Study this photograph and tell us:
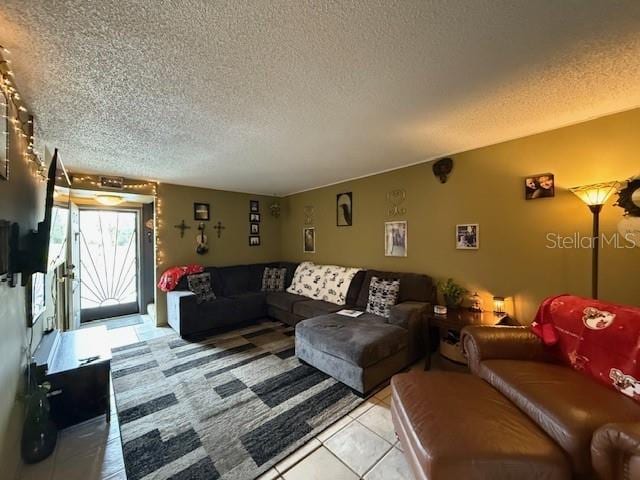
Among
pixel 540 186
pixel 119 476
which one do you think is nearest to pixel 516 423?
pixel 540 186

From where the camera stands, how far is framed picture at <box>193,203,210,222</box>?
14.3 ft

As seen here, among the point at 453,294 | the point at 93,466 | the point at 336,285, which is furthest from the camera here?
the point at 336,285

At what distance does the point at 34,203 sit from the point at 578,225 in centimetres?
435

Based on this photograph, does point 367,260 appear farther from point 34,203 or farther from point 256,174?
point 34,203

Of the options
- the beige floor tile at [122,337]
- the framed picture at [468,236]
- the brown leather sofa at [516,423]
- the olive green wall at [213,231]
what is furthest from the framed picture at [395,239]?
the beige floor tile at [122,337]

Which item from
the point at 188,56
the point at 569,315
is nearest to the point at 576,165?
the point at 569,315

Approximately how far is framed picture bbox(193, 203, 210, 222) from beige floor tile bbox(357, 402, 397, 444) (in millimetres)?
3859

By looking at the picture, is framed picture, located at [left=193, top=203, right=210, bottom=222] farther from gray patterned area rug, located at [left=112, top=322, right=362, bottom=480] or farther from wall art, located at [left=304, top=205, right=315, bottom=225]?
gray patterned area rug, located at [left=112, top=322, right=362, bottom=480]

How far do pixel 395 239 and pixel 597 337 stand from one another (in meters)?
2.11

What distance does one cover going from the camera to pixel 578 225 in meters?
2.15

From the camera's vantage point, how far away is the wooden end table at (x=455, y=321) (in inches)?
90.1

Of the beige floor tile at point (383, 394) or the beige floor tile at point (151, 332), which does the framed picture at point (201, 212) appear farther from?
the beige floor tile at point (383, 394)

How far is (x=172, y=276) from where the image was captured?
3.81 metres

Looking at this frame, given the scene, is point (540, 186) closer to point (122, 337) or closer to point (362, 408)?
point (362, 408)
